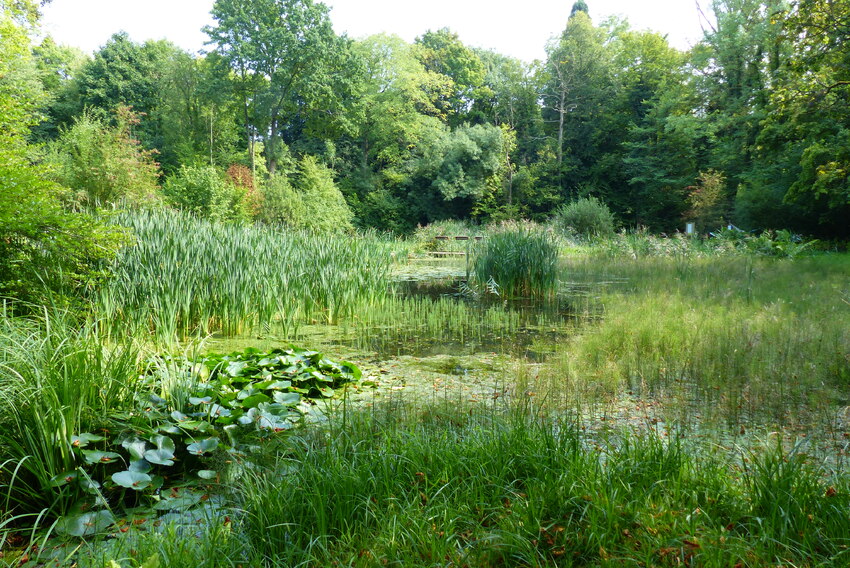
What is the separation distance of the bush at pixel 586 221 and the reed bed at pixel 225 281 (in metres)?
13.5

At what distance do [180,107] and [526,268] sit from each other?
78.4ft

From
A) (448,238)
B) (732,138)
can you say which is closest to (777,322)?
(448,238)

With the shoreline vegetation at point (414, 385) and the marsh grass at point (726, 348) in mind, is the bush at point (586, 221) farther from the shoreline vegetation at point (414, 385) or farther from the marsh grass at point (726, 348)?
the marsh grass at point (726, 348)

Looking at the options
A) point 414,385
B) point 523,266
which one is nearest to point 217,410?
point 414,385

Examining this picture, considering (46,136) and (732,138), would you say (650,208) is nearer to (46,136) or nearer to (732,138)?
(732,138)

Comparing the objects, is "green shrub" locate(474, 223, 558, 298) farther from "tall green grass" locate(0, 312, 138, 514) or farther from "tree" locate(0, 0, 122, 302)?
"tall green grass" locate(0, 312, 138, 514)

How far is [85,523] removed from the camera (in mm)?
2043

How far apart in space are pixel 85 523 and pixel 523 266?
7151mm

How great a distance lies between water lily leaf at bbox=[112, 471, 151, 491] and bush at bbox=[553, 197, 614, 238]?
18334 mm

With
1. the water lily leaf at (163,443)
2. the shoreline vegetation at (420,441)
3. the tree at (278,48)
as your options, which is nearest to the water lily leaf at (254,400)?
the shoreline vegetation at (420,441)

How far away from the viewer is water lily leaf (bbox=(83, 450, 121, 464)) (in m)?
2.26

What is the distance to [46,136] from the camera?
27266 millimetres

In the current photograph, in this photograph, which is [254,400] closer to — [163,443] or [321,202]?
[163,443]

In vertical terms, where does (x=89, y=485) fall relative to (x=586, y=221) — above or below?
below
